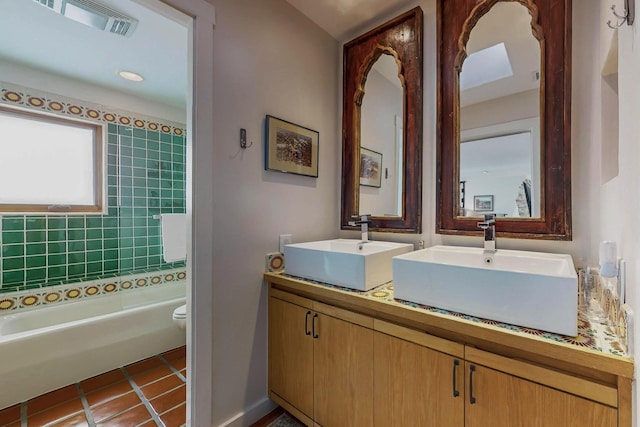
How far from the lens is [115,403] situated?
168 centimetres

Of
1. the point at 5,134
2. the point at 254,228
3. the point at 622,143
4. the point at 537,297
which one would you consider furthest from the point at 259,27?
the point at 5,134

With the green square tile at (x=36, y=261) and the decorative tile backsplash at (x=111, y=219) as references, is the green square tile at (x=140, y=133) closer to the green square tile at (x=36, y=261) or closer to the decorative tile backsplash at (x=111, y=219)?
the decorative tile backsplash at (x=111, y=219)

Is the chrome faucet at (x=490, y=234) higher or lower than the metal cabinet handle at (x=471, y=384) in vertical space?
higher

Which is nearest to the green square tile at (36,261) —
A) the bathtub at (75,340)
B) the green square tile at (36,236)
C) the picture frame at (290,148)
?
the green square tile at (36,236)

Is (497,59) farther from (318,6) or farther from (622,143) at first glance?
(318,6)

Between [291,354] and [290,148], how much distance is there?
3.83 feet

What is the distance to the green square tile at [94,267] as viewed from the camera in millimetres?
2432

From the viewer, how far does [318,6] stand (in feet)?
5.52

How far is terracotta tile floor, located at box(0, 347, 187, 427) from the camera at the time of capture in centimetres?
154

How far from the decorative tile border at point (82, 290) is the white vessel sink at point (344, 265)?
202 centimetres

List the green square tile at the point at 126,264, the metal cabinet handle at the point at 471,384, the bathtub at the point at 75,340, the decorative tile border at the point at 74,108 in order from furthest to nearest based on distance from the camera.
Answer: the green square tile at the point at 126,264 < the decorative tile border at the point at 74,108 < the bathtub at the point at 75,340 < the metal cabinet handle at the point at 471,384

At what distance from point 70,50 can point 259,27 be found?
1415 millimetres

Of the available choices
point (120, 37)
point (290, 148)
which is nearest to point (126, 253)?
point (120, 37)

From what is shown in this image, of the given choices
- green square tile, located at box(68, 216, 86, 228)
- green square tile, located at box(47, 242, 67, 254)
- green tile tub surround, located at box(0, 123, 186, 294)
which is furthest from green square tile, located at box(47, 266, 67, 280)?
green square tile, located at box(68, 216, 86, 228)
